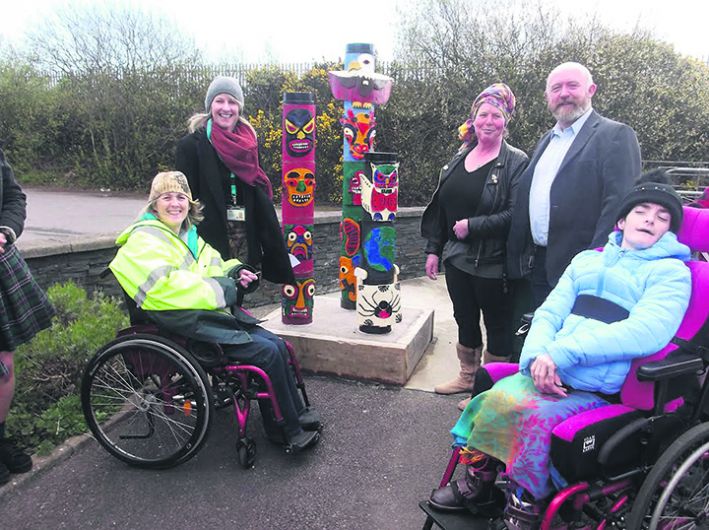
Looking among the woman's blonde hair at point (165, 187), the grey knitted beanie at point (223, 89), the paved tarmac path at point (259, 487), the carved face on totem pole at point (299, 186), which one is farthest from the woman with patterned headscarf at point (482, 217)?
the woman's blonde hair at point (165, 187)

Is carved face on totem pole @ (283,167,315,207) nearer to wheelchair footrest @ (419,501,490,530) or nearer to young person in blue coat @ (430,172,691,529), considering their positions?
young person in blue coat @ (430,172,691,529)

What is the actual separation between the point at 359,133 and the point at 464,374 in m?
1.99

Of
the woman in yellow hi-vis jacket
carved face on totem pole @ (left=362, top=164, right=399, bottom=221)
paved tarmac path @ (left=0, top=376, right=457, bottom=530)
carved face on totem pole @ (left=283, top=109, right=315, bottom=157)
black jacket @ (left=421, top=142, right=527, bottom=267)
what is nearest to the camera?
paved tarmac path @ (left=0, top=376, right=457, bottom=530)

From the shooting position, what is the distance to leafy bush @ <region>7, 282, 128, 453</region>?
2.87m

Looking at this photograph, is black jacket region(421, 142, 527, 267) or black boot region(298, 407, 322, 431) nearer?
black boot region(298, 407, 322, 431)

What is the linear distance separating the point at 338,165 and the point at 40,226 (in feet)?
14.1

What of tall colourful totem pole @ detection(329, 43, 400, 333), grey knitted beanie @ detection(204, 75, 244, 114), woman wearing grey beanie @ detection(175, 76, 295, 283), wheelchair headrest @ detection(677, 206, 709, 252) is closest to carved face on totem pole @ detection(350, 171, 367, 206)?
tall colourful totem pole @ detection(329, 43, 400, 333)

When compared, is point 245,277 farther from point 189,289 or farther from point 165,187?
point 165,187

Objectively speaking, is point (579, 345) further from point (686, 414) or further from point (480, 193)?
point (480, 193)

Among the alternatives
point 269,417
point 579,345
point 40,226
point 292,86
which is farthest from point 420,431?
point 292,86

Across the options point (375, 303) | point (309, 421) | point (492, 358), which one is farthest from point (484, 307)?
point (309, 421)

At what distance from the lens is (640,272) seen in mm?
2078

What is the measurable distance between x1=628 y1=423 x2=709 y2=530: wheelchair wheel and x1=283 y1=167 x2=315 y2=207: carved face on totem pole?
2818 mm

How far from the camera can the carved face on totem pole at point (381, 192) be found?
3764 millimetres
